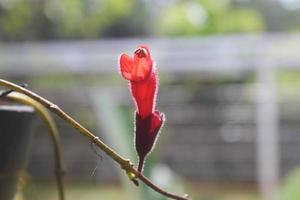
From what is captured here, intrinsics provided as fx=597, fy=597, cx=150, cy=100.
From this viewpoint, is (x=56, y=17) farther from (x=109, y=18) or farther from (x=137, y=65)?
(x=137, y=65)

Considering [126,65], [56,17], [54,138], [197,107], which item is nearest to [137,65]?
[126,65]

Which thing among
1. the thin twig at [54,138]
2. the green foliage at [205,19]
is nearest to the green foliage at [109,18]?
the green foliage at [205,19]

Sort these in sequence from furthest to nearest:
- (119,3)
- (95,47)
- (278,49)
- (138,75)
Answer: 1. (119,3)
2. (95,47)
3. (278,49)
4. (138,75)

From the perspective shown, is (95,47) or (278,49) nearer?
(278,49)

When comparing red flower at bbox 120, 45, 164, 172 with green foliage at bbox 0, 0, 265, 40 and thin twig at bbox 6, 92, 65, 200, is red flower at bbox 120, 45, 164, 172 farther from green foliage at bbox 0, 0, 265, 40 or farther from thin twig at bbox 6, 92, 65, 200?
green foliage at bbox 0, 0, 265, 40

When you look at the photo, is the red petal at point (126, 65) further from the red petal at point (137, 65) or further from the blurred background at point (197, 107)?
the blurred background at point (197, 107)

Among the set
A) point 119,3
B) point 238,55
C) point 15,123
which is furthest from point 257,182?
point 15,123

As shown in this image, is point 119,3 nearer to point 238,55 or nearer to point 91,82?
point 91,82

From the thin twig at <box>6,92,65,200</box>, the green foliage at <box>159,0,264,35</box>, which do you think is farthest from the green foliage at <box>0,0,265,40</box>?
the thin twig at <box>6,92,65,200</box>
